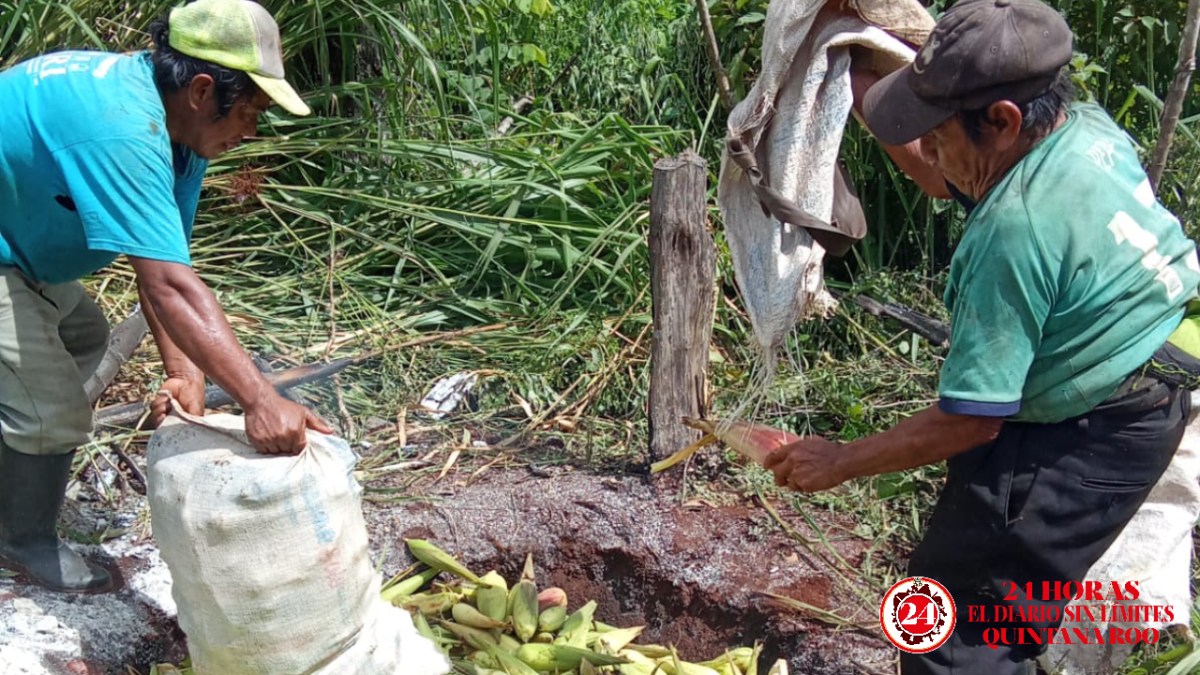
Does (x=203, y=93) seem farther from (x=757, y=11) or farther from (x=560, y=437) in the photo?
(x=757, y=11)

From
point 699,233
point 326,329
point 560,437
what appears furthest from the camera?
point 326,329

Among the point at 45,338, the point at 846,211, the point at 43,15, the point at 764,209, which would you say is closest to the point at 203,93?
the point at 45,338

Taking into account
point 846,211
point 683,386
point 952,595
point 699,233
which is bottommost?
point 683,386

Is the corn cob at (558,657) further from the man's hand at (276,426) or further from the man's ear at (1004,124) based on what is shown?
the man's ear at (1004,124)

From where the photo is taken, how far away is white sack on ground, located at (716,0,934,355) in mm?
2535

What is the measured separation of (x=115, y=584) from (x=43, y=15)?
8.53 ft

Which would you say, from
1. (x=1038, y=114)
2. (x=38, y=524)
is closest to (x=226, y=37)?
(x=38, y=524)

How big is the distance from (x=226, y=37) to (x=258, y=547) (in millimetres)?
1087

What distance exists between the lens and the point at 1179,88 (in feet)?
10.4

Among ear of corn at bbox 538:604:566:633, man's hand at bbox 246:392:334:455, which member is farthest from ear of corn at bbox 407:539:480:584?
man's hand at bbox 246:392:334:455

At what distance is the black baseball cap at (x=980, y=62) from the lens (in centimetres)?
191

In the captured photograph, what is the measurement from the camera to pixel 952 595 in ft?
7.43

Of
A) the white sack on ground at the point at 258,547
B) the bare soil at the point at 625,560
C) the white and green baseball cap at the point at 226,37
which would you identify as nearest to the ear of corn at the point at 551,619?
the bare soil at the point at 625,560

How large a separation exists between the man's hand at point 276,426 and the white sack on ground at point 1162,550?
188 centimetres
